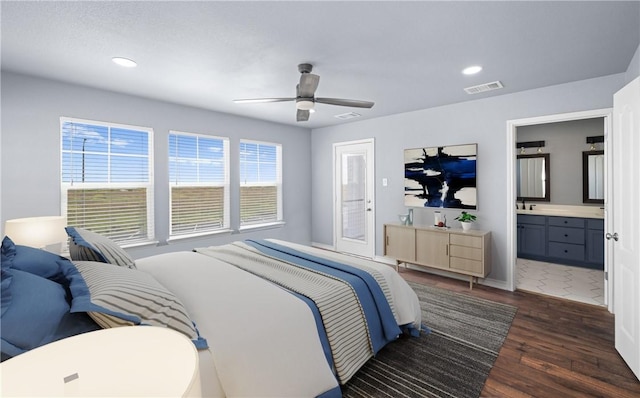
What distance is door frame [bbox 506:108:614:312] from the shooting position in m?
3.20

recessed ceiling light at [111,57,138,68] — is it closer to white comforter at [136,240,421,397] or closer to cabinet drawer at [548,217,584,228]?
white comforter at [136,240,421,397]

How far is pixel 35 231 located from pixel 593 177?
24.4 feet

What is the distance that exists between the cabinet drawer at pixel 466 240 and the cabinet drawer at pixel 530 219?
7.51ft

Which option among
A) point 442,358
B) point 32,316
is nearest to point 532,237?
point 442,358

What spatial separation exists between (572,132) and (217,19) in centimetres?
594

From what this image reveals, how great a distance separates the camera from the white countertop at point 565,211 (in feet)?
15.5

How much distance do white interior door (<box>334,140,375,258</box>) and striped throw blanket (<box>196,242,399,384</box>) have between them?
10.3ft

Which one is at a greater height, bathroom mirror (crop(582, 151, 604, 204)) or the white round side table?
bathroom mirror (crop(582, 151, 604, 204))

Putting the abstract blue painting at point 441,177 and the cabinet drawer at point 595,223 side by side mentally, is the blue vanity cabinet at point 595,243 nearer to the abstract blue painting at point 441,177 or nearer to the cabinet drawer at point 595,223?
the cabinet drawer at point 595,223

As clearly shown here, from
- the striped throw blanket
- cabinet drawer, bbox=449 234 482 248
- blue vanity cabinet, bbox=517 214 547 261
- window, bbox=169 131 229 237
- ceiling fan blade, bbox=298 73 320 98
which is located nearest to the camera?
the striped throw blanket

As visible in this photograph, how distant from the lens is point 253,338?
1.51m

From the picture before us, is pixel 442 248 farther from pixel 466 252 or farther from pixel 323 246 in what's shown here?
pixel 323 246

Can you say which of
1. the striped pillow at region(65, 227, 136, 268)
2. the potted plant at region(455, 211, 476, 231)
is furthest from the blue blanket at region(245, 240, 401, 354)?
the potted plant at region(455, 211, 476, 231)

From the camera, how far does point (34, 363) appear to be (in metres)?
0.68
